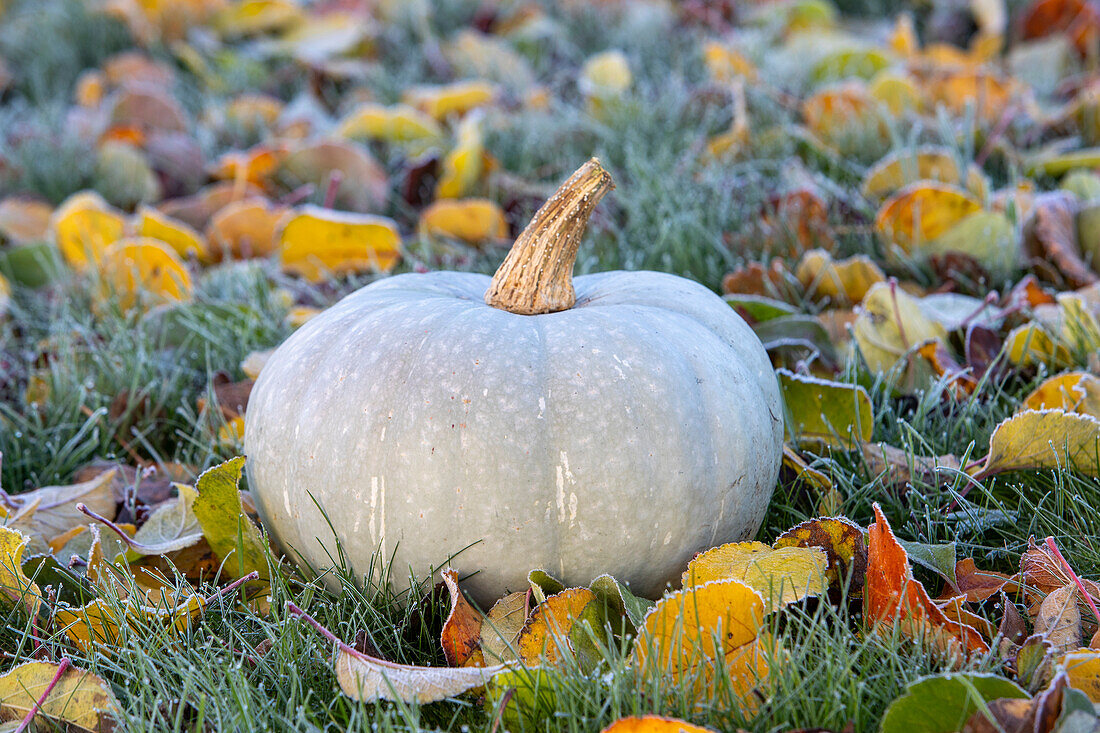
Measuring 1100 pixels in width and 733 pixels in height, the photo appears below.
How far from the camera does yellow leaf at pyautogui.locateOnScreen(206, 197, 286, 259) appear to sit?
115 inches

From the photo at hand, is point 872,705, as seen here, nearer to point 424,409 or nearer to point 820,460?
point 820,460

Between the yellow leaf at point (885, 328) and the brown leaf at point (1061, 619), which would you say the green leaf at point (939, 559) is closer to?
the brown leaf at point (1061, 619)

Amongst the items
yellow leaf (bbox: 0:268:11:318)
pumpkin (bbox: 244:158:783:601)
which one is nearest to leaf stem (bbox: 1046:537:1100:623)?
pumpkin (bbox: 244:158:783:601)

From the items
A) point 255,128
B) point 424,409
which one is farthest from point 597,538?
point 255,128

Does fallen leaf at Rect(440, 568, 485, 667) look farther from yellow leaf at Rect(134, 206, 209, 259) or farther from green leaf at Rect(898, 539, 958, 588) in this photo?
yellow leaf at Rect(134, 206, 209, 259)

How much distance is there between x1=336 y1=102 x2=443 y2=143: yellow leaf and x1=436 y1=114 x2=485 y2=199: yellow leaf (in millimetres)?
409

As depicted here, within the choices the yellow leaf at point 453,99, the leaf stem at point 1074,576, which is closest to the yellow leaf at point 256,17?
the yellow leaf at point 453,99

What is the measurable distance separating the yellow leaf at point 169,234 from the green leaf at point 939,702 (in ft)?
7.48

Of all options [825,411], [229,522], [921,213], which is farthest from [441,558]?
[921,213]

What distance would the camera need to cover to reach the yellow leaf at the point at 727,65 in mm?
3940

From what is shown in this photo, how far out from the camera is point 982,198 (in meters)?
2.63

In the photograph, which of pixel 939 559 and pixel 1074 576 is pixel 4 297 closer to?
pixel 939 559

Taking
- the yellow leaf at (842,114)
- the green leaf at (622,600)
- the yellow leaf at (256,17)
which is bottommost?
the green leaf at (622,600)

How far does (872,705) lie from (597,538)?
16.4 inches
